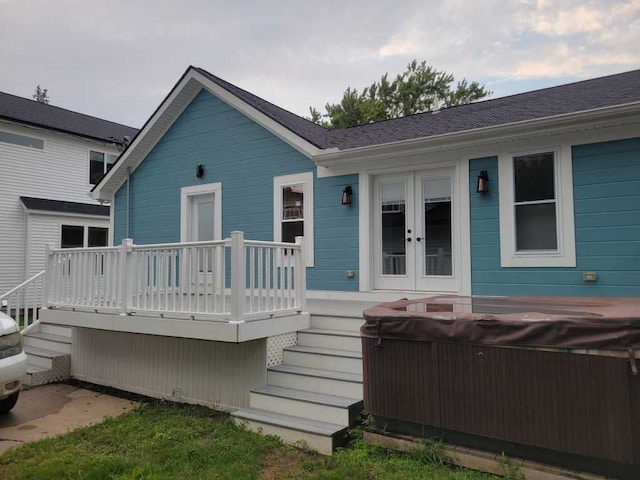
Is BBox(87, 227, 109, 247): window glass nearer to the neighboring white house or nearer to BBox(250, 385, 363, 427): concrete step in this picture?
the neighboring white house

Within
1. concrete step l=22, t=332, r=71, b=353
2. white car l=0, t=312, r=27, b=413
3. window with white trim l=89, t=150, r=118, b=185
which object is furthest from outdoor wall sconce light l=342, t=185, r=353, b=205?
window with white trim l=89, t=150, r=118, b=185

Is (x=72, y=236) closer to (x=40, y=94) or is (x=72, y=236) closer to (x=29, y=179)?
(x=29, y=179)

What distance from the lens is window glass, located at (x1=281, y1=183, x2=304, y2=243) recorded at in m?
6.88

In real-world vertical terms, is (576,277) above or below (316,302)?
above

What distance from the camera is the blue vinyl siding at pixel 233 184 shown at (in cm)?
648

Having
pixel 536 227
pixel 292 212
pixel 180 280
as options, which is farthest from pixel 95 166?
pixel 536 227

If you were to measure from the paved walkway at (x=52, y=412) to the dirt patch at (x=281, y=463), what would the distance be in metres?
2.35

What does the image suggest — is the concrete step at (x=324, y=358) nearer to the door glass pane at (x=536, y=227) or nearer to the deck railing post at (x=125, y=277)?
the deck railing post at (x=125, y=277)

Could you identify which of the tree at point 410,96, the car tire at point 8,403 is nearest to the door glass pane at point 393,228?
the car tire at point 8,403

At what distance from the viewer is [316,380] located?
14.7 ft

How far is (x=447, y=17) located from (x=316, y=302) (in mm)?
8397

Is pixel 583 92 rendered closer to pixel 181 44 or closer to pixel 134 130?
pixel 181 44

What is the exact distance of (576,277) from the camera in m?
4.78

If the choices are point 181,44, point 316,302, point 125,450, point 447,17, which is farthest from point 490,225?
point 181,44
